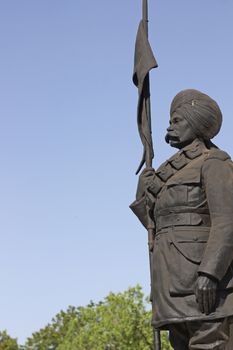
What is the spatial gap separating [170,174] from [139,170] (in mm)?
591

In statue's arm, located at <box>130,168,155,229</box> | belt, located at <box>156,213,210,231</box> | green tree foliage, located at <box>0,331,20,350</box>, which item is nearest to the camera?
belt, located at <box>156,213,210,231</box>

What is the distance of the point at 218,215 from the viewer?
6.06 meters

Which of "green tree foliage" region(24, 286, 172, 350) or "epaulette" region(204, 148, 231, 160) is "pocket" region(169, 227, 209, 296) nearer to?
"epaulette" region(204, 148, 231, 160)

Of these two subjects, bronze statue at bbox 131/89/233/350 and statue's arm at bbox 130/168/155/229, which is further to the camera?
statue's arm at bbox 130/168/155/229

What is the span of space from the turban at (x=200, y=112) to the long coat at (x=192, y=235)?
160 mm

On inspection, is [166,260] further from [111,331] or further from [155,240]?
[111,331]

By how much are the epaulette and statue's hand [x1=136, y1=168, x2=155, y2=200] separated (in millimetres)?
559

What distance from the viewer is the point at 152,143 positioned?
23.3 ft

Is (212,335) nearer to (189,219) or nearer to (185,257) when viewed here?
(185,257)

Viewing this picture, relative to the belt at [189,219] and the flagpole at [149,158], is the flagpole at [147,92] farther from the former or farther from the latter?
the belt at [189,219]

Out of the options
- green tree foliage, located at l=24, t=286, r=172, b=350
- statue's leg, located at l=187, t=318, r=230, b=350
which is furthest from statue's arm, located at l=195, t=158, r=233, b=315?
green tree foliage, located at l=24, t=286, r=172, b=350

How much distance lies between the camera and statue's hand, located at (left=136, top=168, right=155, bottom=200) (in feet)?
22.0

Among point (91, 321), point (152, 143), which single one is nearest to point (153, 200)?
point (152, 143)

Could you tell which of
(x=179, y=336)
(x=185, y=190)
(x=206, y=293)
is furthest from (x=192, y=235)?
(x=179, y=336)
